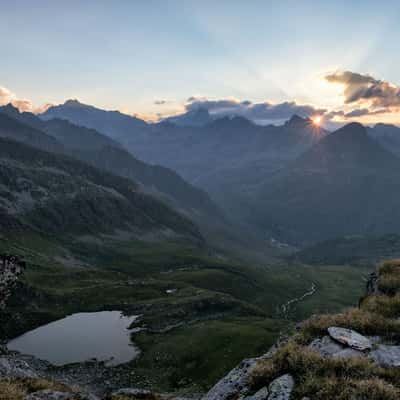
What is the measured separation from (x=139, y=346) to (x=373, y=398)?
2560 inches

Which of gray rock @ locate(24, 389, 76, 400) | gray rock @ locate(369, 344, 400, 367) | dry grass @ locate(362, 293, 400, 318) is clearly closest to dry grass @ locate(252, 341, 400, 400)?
gray rock @ locate(369, 344, 400, 367)

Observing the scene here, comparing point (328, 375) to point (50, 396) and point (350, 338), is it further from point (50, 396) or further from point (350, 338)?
point (50, 396)

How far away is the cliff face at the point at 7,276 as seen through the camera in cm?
8536

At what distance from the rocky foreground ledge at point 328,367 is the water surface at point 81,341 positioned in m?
49.5

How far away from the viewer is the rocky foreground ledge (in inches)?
464

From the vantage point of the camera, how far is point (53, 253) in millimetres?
196500

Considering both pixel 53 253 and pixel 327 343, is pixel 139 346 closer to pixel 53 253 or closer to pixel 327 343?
pixel 327 343

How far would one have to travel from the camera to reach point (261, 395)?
12.9 meters

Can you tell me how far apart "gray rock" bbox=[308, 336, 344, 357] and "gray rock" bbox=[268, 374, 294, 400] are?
2.10 metres

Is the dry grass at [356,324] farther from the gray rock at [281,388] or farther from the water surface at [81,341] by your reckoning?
the water surface at [81,341]

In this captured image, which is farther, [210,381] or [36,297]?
[36,297]

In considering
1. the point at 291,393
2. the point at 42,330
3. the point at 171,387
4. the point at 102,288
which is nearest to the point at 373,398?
the point at 291,393

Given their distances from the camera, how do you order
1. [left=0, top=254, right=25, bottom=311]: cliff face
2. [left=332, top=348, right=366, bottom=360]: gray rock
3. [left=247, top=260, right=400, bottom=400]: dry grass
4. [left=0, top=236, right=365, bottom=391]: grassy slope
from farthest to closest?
[left=0, top=254, right=25, bottom=311]: cliff face
[left=0, top=236, right=365, bottom=391]: grassy slope
[left=332, top=348, right=366, bottom=360]: gray rock
[left=247, top=260, right=400, bottom=400]: dry grass

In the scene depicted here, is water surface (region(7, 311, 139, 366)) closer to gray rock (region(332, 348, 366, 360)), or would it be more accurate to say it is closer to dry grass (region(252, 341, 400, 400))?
dry grass (region(252, 341, 400, 400))
